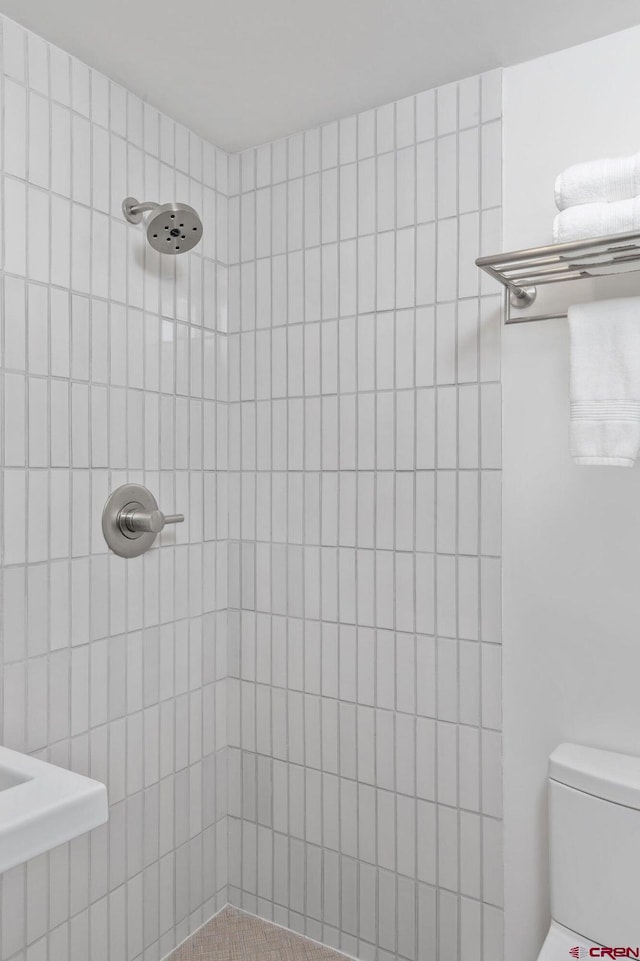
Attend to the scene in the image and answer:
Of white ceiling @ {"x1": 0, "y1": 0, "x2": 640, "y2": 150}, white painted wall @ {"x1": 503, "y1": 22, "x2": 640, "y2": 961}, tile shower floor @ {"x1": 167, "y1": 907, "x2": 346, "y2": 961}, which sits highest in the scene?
white ceiling @ {"x1": 0, "y1": 0, "x2": 640, "y2": 150}

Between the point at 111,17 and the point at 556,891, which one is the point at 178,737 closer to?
the point at 556,891

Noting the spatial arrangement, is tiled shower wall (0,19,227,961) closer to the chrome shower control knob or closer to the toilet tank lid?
the chrome shower control knob

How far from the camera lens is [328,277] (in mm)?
1777

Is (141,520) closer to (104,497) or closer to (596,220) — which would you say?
(104,497)

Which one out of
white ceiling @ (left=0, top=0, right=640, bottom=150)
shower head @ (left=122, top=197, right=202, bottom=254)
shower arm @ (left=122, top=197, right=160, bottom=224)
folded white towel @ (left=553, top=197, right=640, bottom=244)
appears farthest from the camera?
shower arm @ (left=122, top=197, right=160, bottom=224)

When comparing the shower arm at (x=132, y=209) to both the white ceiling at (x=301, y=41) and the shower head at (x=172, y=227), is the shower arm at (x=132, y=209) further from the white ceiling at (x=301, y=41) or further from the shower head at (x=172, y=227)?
the white ceiling at (x=301, y=41)

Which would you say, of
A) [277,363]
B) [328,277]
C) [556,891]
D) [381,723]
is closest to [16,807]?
[381,723]

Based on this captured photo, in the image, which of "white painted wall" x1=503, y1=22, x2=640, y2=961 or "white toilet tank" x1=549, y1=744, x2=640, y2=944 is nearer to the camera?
"white toilet tank" x1=549, y1=744, x2=640, y2=944

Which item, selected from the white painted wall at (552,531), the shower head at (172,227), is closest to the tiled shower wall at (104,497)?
the shower head at (172,227)

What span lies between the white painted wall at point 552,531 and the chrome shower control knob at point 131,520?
2.57ft

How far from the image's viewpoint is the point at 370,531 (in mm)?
1707

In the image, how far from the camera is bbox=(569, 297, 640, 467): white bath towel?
1.25 meters

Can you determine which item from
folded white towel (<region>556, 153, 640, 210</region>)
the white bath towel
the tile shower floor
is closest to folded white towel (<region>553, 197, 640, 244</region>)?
folded white towel (<region>556, 153, 640, 210</region>)

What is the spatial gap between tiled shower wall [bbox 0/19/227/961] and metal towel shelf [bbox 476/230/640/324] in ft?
2.71
